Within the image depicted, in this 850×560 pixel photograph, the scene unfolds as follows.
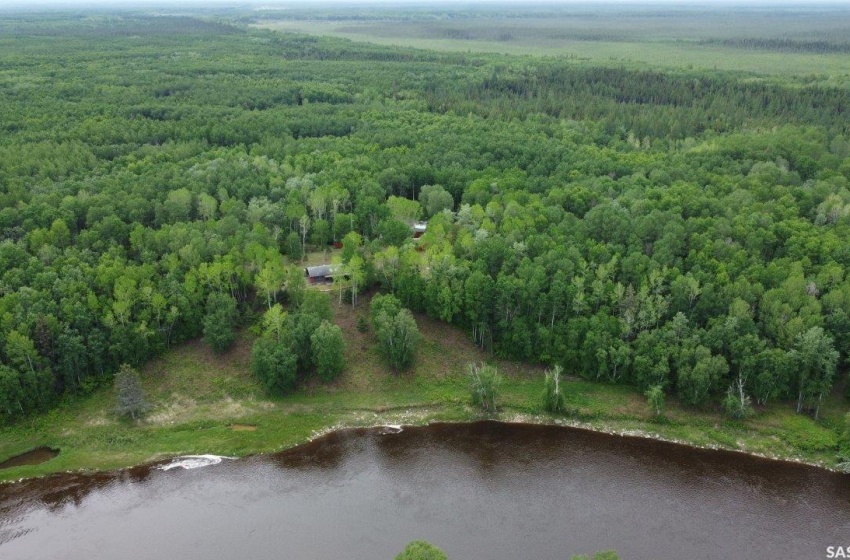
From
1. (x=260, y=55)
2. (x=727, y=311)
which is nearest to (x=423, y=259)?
(x=727, y=311)

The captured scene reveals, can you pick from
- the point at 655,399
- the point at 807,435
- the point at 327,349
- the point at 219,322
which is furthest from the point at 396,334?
the point at 807,435

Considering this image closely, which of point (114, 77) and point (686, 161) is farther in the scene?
point (114, 77)

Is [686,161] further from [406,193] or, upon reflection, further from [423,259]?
[423,259]

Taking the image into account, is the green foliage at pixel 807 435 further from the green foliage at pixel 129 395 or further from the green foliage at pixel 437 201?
the green foliage at pixel 129 395

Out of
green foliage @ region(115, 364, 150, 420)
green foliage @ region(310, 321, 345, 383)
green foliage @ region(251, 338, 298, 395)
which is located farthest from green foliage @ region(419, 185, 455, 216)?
green foliage @ region(115, 364, 150, 420)

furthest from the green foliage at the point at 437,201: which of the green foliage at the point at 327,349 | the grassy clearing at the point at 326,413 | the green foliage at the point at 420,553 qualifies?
the green foliage at the point at 420,553
